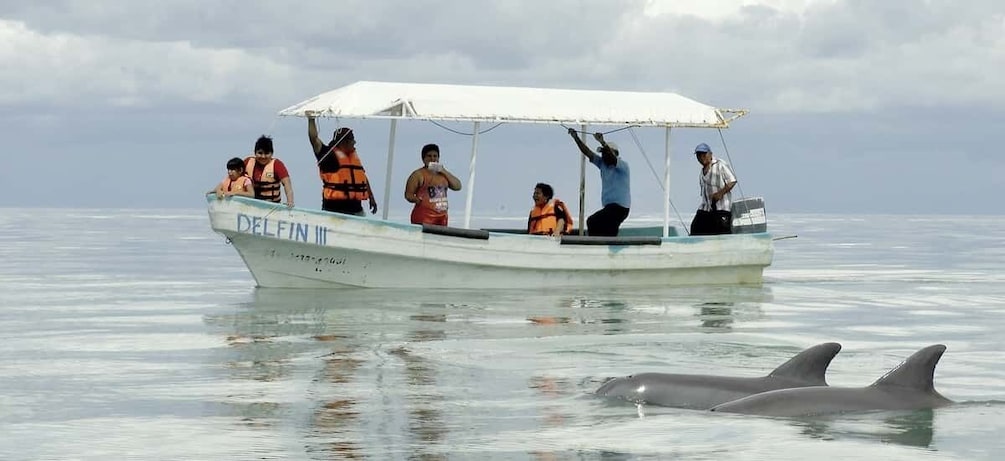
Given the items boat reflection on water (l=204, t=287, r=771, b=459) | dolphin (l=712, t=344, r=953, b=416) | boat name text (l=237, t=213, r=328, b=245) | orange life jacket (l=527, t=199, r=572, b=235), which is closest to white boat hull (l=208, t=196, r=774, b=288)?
boat name text (l=237, t=213, r=328, b=245)

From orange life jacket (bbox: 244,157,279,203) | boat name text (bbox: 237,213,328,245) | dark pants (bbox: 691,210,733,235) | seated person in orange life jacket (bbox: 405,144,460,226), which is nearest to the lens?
boat name text (bbox: 237,213,328,245)

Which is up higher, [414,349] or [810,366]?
[810,366]

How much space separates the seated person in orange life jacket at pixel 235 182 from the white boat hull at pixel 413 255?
27cm

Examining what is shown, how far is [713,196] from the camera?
2488 cm

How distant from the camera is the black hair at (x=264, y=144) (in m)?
21.6

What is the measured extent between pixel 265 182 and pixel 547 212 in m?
4.61

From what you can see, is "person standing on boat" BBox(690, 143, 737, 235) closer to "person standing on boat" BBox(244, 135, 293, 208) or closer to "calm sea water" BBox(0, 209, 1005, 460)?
"calm sea water" BBox(0, 209, 1005, 460)

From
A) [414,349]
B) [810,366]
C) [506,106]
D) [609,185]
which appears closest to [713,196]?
[609,185]

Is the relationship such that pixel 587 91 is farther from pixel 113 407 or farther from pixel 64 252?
pixel 64 252

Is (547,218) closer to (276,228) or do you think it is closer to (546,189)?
(546,189)

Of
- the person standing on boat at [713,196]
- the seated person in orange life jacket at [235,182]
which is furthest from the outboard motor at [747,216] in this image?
the seated person in orange life jacket at [235,182]

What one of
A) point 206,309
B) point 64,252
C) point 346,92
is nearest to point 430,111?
point 346,92

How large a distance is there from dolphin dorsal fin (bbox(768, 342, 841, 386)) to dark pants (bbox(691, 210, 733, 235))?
13330mm

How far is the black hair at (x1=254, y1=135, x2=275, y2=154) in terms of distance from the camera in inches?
851
